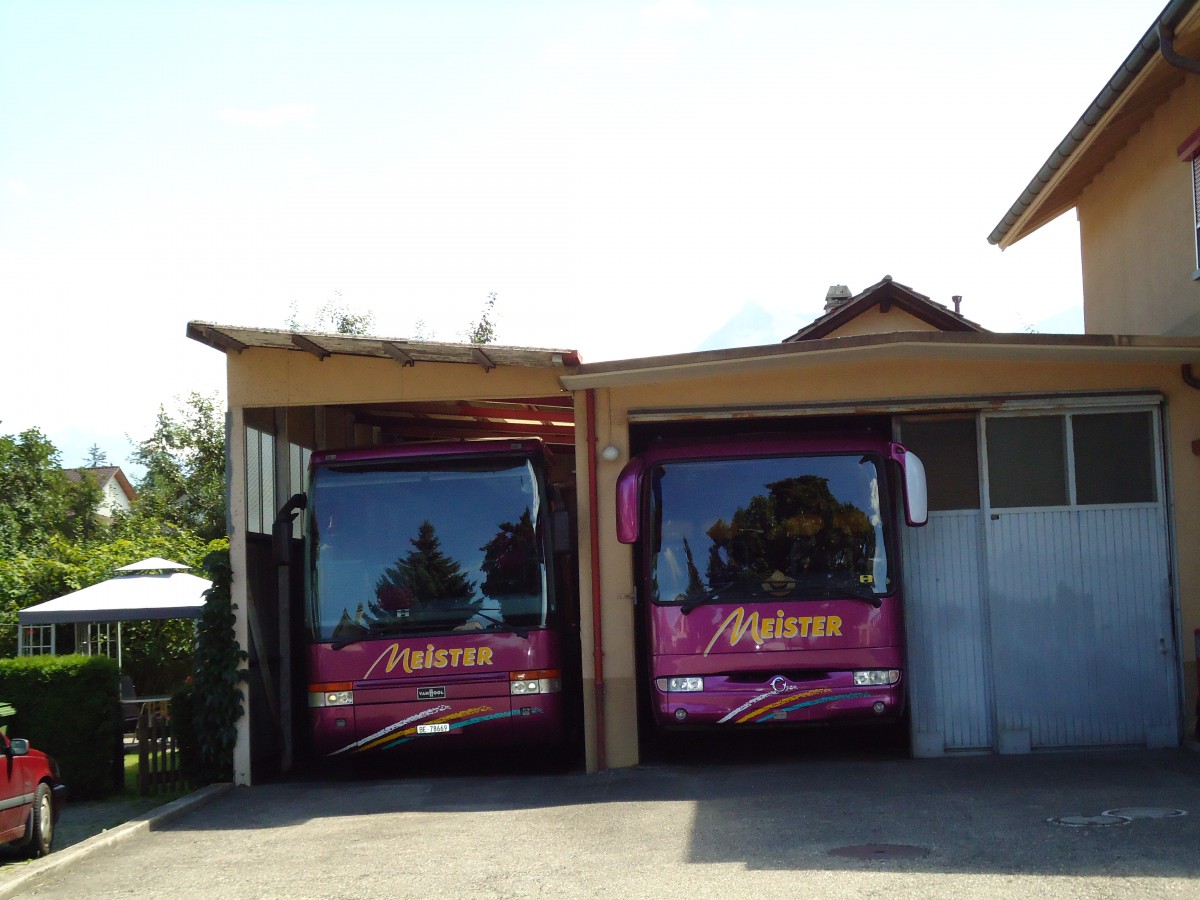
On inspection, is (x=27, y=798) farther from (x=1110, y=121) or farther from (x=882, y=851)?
(x=1110, y=121)

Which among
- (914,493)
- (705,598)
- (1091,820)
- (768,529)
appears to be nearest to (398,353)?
(705,598)

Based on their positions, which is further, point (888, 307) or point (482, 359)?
point (888, 307)

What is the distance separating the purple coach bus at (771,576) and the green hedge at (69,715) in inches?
226

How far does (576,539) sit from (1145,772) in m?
4.85

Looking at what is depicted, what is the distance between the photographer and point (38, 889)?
7.29m

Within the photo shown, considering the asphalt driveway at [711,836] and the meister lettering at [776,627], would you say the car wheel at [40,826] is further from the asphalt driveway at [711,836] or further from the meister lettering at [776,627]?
the meister lettering at [776,627]

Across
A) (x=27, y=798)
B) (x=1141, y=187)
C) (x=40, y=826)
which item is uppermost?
(x=1141, y=187)

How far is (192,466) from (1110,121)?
3677 centimetres

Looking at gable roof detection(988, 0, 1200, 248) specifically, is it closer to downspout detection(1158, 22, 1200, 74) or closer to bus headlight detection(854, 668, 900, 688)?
downspout detection(1158, 22, 1200, 74)

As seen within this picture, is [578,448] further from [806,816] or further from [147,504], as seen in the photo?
[147,504]

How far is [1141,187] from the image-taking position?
46.6 feet

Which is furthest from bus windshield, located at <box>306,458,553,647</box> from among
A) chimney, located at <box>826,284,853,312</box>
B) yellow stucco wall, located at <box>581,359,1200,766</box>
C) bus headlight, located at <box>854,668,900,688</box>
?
chimney, located at <box>826,284,853,312</box>

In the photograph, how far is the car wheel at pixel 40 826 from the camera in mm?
8992

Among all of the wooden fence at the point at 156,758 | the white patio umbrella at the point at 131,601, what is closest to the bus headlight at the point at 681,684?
the wooden fence at the point at 156,758
